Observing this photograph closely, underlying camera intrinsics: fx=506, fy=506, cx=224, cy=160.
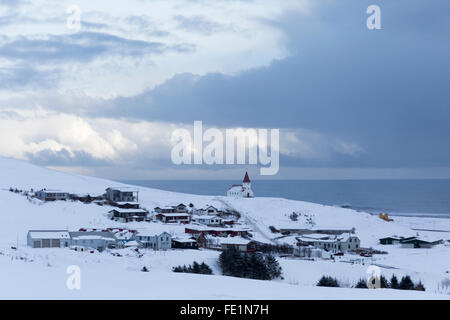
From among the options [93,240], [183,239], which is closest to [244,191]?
[183,239]

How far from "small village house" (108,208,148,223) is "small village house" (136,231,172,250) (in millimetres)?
8380

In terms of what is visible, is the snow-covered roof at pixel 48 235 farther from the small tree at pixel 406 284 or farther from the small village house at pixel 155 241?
the small tree at pixel 406 284

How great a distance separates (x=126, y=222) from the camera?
121 feet

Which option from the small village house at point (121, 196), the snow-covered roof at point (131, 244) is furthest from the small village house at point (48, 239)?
the small village house at point (121, 196)

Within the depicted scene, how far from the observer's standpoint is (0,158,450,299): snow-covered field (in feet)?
22.5

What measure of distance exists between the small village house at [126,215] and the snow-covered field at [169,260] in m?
0.79

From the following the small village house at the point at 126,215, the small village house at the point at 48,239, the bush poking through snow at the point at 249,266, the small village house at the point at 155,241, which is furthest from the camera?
the small village house at the point at 126,215

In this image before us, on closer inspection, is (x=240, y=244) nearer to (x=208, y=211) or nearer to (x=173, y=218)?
(x=173, y=218)

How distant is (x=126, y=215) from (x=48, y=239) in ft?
42.6

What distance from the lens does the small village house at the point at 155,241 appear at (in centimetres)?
2804

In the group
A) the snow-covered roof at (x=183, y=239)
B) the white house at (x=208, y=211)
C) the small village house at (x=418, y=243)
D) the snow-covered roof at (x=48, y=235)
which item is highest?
the white house at (x=208, y=211)

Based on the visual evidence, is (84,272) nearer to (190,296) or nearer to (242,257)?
(190,296)
